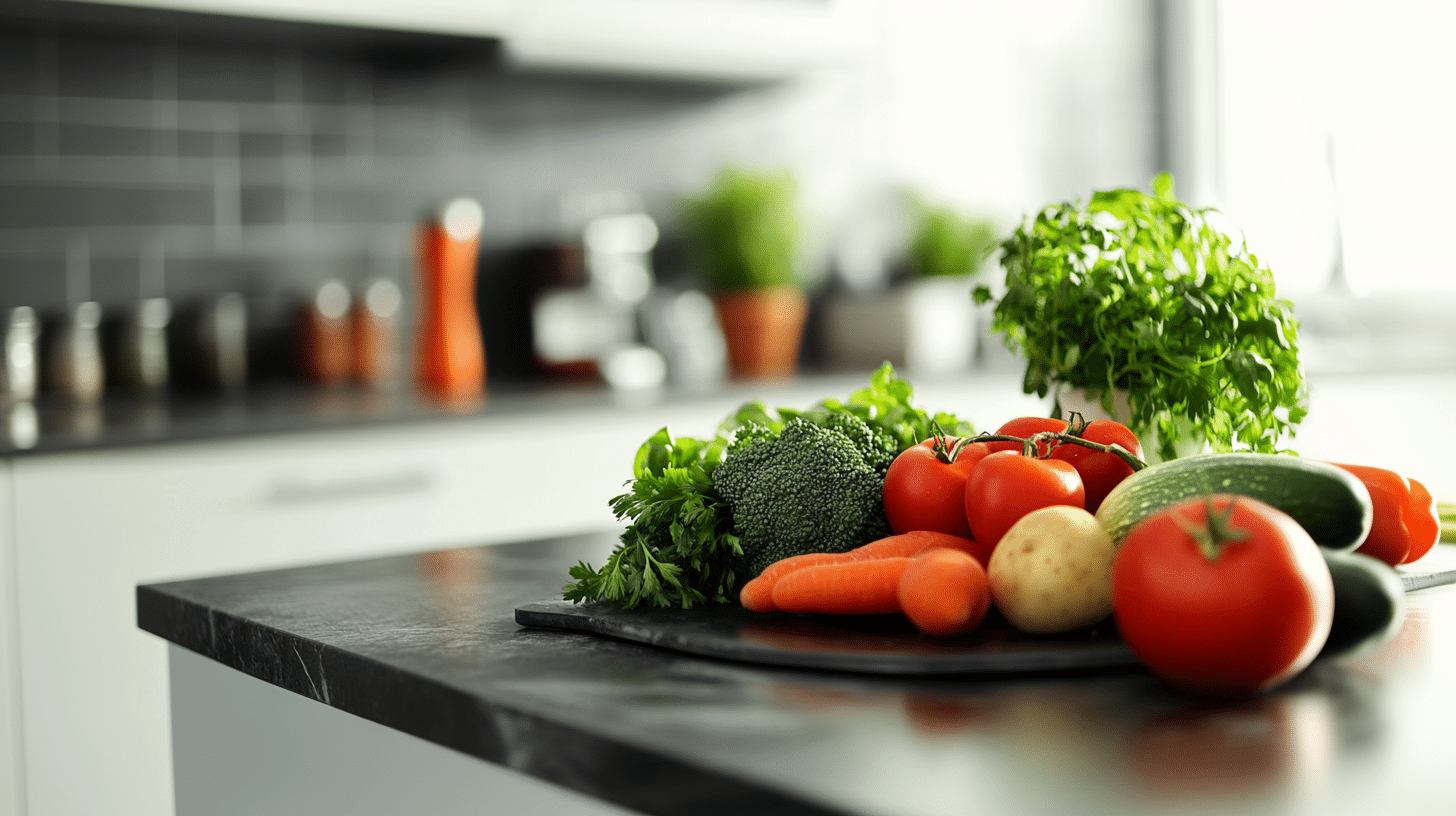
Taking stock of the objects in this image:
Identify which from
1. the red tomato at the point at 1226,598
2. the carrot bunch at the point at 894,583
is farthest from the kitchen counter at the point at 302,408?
the red tomato at the point at 1226,598

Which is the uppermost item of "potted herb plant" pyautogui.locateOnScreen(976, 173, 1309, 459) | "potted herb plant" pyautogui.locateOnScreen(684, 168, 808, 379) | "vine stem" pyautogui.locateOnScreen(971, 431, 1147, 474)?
"potted herb plant" pyautogui.locateOnScreen(684, 168, 808, 379)

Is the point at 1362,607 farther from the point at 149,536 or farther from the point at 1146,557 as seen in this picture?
the point at 149,536

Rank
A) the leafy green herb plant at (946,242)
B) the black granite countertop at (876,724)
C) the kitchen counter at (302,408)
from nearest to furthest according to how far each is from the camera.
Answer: the black granite countertop at (876,724) < the kitchen counter at (302,408) < the leafy green herb plant at (946,242)

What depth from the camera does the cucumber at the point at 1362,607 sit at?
0.76 m

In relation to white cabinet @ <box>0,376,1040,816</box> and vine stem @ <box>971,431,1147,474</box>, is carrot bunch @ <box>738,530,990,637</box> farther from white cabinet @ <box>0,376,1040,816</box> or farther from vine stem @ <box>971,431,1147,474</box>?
white cabinet @ <box>0,376,1040,816</box>

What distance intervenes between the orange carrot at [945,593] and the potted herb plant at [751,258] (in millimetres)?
2394

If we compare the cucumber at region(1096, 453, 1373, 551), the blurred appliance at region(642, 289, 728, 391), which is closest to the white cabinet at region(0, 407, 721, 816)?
the blurred appliance at region(642, 289, 728, 391)

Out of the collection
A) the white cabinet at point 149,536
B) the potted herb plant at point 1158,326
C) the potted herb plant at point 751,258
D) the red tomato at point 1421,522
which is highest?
the potted herb plant at point 751,258

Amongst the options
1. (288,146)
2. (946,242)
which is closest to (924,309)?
(946,242)

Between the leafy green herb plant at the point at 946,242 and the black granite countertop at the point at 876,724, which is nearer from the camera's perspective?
the black granite countertop at the point at 876,724

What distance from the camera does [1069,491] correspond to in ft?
2.89

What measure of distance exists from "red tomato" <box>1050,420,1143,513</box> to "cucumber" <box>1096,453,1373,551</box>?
0.09 meters

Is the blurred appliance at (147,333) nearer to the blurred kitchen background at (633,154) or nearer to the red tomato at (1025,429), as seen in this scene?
the blurred kitchen background at (633,154)

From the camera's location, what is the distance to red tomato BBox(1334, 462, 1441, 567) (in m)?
0.94
